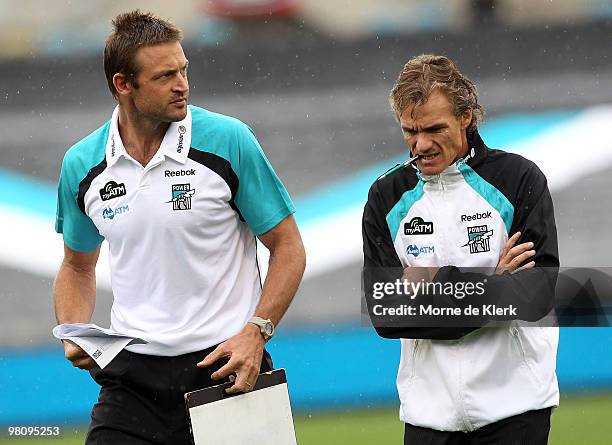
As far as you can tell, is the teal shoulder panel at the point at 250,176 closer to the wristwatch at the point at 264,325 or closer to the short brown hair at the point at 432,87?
the wristwatch at the point at 264,325


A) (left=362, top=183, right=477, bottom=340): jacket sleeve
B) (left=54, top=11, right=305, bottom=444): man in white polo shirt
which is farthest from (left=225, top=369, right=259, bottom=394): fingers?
(left=362, top=183, right=477, bottom=340): jacket sleeve

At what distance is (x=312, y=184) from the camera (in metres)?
6.49

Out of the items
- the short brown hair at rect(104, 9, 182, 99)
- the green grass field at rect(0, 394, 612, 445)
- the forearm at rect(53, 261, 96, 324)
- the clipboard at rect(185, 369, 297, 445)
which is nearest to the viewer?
the clipboard at rect(185, 369, 297, 445)

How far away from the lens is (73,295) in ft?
11.0

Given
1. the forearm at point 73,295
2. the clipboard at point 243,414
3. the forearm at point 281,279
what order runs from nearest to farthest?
1. the clipboard at point 243,414
2. the forearm at point 281,279
3. the forearm at point 73,295

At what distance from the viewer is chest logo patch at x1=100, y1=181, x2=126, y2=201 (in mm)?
3170

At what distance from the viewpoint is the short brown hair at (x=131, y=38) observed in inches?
126

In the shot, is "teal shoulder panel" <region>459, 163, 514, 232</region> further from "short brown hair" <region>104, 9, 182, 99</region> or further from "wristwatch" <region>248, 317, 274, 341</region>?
"short brown hair" <region>104, 9, 182, 99</region>

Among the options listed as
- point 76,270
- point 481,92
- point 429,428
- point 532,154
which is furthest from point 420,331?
point 481,92

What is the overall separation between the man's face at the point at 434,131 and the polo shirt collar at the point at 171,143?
604 millimetres

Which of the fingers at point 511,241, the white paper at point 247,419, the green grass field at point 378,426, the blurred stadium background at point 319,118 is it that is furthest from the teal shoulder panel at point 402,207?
the blurred stadium background at point 319,118

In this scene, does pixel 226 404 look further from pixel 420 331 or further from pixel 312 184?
pixel 312 184

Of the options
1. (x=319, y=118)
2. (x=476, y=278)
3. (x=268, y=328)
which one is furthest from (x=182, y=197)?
(x=319, y=118)

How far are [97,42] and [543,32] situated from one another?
8.39ft
